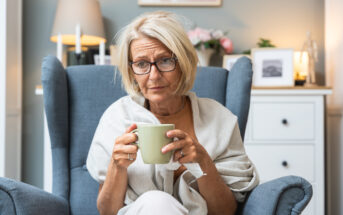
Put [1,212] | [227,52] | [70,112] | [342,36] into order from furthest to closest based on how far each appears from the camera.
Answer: [227,52], [342,36], [70,112], [1,212]

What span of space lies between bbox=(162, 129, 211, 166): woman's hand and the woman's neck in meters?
0.28

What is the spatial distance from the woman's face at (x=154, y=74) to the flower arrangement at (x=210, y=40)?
130 cm

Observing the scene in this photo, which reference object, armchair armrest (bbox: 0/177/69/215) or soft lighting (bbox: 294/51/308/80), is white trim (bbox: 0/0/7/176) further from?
soft lighting (bbox: 294/51/308/80)

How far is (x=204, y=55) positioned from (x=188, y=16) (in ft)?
1.39

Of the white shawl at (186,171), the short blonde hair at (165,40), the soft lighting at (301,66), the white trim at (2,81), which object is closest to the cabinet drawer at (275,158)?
the soft lighting at (301,66)

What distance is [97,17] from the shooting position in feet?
7.82

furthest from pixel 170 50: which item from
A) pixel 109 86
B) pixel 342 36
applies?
pixel 342 36

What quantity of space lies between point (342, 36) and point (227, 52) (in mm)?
733

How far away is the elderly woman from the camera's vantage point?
105cm

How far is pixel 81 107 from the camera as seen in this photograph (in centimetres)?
142

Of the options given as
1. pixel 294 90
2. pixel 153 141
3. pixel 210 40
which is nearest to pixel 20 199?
pixel 153 141

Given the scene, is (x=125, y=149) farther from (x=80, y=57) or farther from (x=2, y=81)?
(x=2, y=81)

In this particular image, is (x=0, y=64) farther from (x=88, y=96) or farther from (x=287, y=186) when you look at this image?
(x=287, y=186)

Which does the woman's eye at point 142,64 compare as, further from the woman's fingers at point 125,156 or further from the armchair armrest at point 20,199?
the armchair armrest at point 20,199
